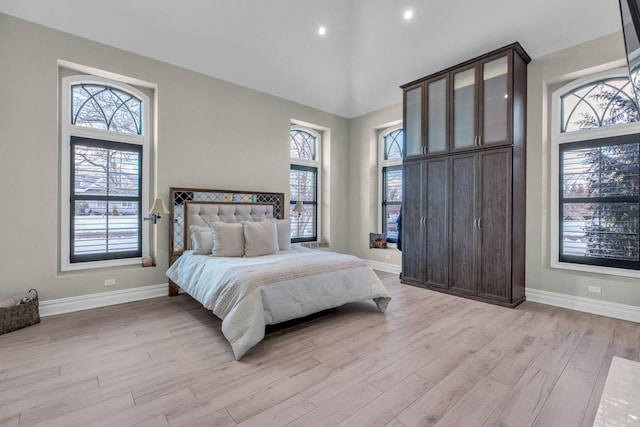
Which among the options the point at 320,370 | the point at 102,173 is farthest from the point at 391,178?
the point at 102,173

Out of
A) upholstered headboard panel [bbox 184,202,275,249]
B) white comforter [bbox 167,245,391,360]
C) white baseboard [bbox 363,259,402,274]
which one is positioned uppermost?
upholstered headboard panel [bbox 184,202,275,249]

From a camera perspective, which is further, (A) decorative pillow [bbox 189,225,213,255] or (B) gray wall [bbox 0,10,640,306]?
(A) decorative pillow [bbox 189,225,213,255]

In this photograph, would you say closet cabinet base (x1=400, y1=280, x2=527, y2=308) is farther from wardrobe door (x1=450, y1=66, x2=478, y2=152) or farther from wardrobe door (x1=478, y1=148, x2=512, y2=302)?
wardrobe door (x1=450, y1=66, x2=478, y2=152)

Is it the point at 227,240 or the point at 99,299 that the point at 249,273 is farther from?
the point at 99,299

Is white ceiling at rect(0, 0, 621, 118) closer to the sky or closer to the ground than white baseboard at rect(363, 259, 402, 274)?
closer to the sky

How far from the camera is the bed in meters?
2.43

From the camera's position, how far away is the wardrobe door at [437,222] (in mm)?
4137

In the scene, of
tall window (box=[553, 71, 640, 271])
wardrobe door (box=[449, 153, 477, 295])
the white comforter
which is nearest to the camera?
the white comforter

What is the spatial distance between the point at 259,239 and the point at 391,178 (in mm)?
3138

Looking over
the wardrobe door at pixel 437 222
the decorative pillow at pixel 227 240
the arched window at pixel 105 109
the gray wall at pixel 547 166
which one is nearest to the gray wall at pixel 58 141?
the arched window at pixel 105 109

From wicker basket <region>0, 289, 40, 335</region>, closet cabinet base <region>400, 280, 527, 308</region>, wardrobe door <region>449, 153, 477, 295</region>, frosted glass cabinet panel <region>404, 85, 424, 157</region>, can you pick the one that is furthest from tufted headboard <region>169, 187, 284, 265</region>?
wardrobe door <region>449, 153, 477, 295</region>

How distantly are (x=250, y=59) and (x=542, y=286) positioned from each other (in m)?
4.96

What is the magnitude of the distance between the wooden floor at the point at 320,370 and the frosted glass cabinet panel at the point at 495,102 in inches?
84.3

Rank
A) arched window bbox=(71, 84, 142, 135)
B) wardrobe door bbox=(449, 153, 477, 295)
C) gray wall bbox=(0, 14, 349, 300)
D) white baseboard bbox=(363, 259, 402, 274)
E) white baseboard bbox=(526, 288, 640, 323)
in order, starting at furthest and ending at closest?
white baseboard bbox=(363, 259, 402, 274) < wardrobe door bbox=(449, 153, 477, 295) < arched window bbox=(71, 84, 142, 135) < white baseboard bbox=(526, 288, 640, 323) < gray wall bbox=(0, 14, 349, 300)
